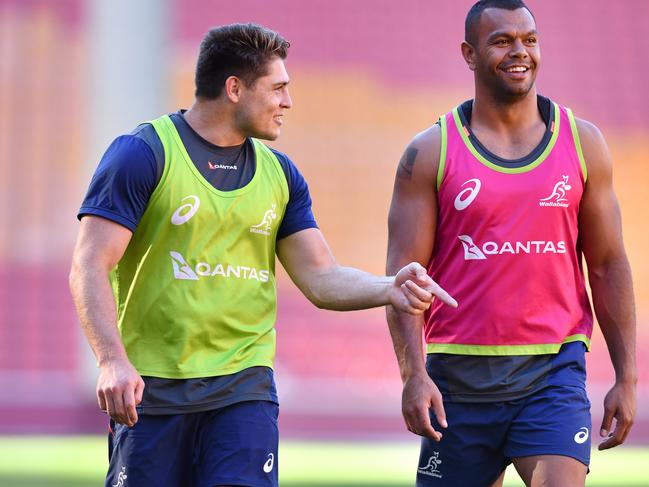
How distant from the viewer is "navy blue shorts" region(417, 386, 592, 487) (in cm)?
491

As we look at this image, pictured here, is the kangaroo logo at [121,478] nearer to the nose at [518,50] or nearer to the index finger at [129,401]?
the index finger at [129,401]

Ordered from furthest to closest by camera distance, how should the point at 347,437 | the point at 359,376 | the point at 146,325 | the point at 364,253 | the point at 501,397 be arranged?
the point at 364,253 < the point at 359,376 < the point at 347,437 < the point at 501,397 < the point at 146,325

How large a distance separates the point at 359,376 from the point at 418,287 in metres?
12.3

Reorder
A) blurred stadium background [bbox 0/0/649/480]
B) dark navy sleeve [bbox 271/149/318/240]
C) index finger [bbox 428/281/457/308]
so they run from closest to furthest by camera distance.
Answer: index finger [bbox 428/281/457/308] < dark navy sleeve [bbox 271/149/318/240] < blurred stadium background [bbox 0/0/649/480]

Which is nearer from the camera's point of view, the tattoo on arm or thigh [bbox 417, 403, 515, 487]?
thigh [bbox 417, 403, 515, 487]

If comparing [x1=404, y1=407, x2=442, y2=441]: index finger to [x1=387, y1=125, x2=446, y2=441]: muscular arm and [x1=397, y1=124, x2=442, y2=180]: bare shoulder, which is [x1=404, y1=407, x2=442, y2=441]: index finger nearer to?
[x1=387, y1=125, x2=446, y2=441]: muscular arm

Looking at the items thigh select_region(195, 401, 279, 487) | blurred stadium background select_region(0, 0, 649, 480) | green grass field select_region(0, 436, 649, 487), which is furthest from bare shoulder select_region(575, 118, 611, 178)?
blurred stadium background select_region(0, 0, 649, 480)

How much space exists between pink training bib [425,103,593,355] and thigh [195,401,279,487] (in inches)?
36.5

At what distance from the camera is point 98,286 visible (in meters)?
4.40

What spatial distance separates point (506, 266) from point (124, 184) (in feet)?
5.30

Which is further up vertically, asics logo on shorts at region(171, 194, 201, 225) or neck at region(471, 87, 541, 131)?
neck at region(471, 87, 541, 131)

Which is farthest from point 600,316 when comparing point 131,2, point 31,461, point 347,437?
point 131,2

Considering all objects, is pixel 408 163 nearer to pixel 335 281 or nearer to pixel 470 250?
pixel 470 250

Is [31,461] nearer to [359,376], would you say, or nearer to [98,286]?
[359,376]
